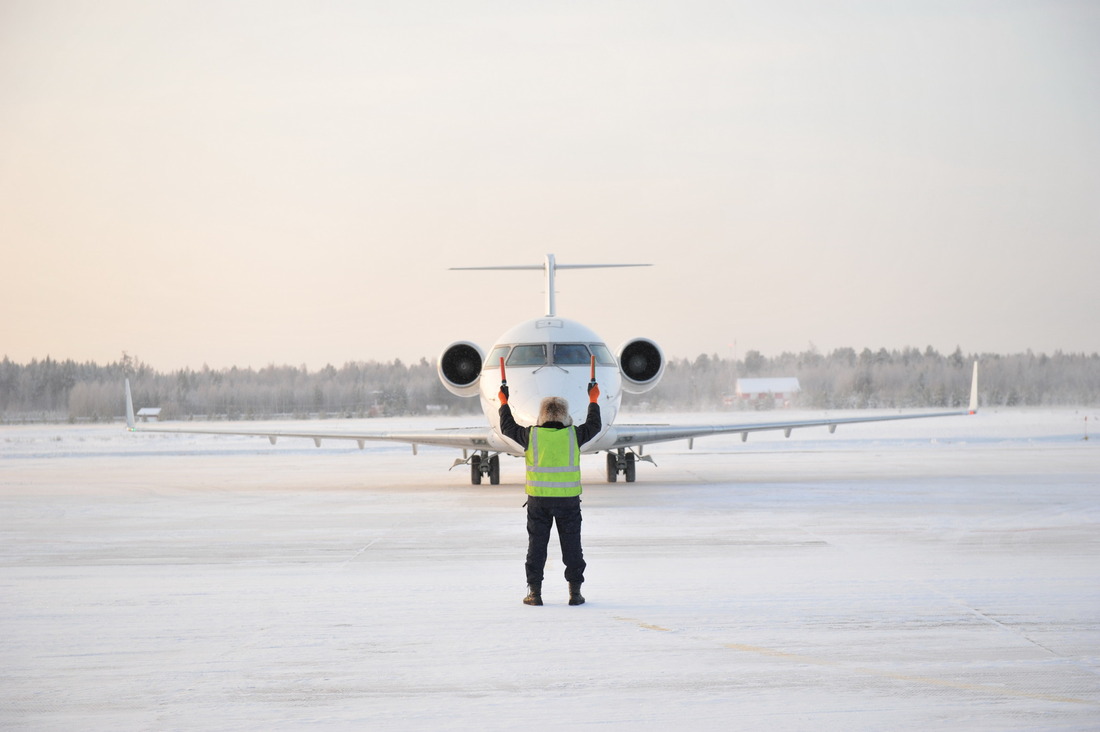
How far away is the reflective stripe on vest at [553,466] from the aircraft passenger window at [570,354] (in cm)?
893

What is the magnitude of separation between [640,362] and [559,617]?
12.4 meters

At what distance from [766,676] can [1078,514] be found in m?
8.79

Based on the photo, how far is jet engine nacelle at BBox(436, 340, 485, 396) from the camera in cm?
1903

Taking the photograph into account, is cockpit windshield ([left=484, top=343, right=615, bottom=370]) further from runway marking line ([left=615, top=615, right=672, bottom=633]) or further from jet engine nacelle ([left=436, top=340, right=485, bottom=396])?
runway marking line ([left=615, top=615, right=672, bottom=633])

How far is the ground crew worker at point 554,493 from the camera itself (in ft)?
23.7

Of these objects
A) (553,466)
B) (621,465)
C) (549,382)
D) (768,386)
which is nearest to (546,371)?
(549,382)

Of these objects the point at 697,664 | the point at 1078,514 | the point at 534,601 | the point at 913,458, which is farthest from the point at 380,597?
the point at 913,458

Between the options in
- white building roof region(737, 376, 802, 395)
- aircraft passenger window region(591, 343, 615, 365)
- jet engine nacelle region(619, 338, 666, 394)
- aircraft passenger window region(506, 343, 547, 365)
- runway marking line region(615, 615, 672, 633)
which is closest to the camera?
runway marking line region(615, 615, 672, 633)

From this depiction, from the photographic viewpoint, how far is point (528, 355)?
54.6 feet

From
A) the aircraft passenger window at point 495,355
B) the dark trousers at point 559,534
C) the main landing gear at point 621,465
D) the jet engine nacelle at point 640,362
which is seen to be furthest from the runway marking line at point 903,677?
the main landing gear at point 621,465

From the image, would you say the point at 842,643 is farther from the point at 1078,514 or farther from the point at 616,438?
the point at 616,438

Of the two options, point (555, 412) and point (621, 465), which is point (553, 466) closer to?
point (555, 412)

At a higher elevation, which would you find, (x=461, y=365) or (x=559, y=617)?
(x=461, y=365)

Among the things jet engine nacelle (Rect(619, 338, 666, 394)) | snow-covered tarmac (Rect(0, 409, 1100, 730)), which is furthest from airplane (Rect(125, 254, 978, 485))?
snow-covered tarmac (Rect(0, 409, 1100, 730))
